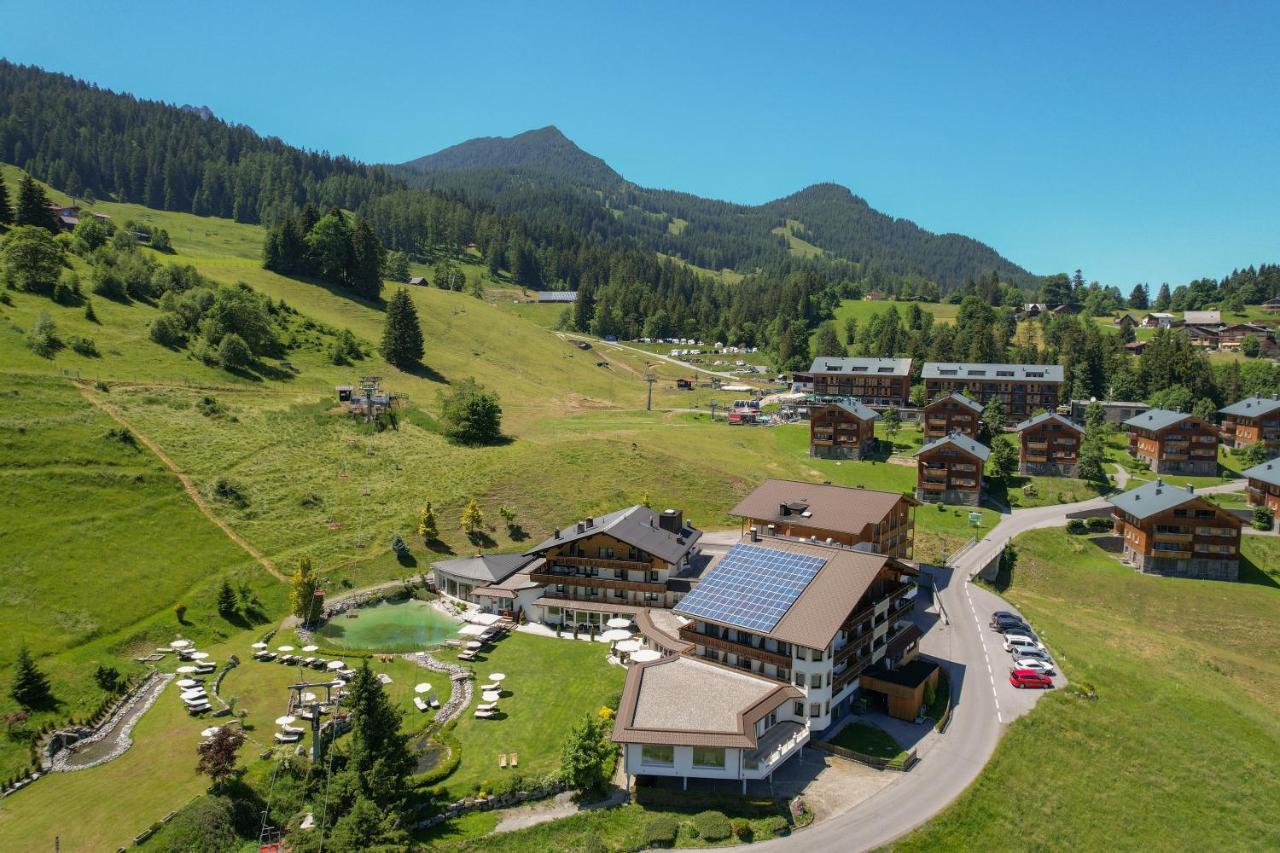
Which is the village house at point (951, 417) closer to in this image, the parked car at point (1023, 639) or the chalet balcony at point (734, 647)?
the parked car at point (1023, 639)

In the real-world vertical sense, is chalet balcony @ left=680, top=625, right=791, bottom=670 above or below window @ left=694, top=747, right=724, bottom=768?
above

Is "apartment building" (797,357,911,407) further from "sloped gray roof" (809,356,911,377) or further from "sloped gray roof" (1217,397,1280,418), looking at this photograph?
"sloped gray roof" (1217,397,1280,418)

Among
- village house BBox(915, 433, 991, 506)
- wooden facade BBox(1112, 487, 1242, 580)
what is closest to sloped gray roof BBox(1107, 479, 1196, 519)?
wooden facade BBox(1112, 487, 1242, 580)

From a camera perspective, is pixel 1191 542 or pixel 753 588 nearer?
pixel 753 588

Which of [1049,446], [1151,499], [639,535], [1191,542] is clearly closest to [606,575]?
[639,535]

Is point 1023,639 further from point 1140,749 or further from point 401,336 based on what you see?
point 401,336

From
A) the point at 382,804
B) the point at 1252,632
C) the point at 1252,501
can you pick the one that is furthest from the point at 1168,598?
the point at 382,804

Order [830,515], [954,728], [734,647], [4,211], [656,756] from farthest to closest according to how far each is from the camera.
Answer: [4,211]
[830,515]
[734,647]
[954,728]
[656,756]
